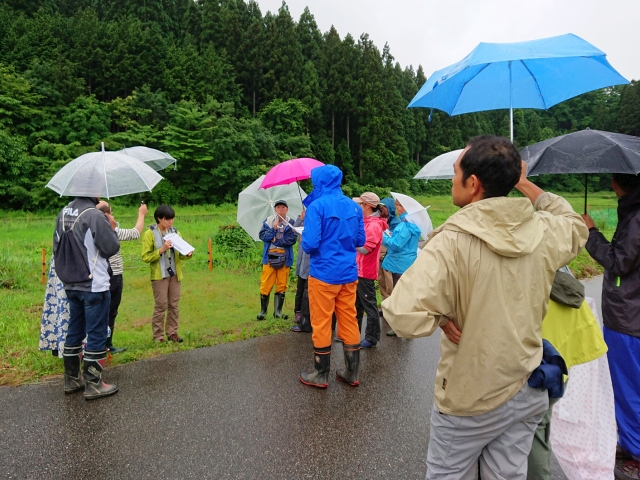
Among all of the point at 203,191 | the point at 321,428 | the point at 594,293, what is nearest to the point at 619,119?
the point at 203,191

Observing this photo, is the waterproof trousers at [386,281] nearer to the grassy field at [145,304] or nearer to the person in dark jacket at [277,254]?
the person in dark jacket at [277,254]

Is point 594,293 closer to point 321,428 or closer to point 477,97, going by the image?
point 477,97

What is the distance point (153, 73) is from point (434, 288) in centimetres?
3775

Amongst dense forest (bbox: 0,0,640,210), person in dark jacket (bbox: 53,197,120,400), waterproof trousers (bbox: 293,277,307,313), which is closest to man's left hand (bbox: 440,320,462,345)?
person in dark jacket (bbox: 53,197,120,400)

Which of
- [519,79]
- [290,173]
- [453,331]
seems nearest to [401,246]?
[290,173]

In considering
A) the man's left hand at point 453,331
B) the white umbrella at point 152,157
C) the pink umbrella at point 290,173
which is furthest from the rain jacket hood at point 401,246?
the man's left hand at point 453,331

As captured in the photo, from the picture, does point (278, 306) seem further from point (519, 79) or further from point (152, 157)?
point (519, 79)

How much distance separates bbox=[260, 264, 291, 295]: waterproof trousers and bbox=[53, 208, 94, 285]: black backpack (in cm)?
293

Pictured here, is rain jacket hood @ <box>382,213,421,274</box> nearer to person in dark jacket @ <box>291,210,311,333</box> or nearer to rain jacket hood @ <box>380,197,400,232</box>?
rain jacket hood @ <box>380,197,400,232</box>

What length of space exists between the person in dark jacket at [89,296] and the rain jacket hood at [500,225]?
3080mm

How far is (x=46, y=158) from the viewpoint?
24891 millimetres

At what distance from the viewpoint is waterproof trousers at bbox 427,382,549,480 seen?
1734 mm

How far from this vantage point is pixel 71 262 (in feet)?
12.3

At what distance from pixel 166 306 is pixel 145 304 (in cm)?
221
